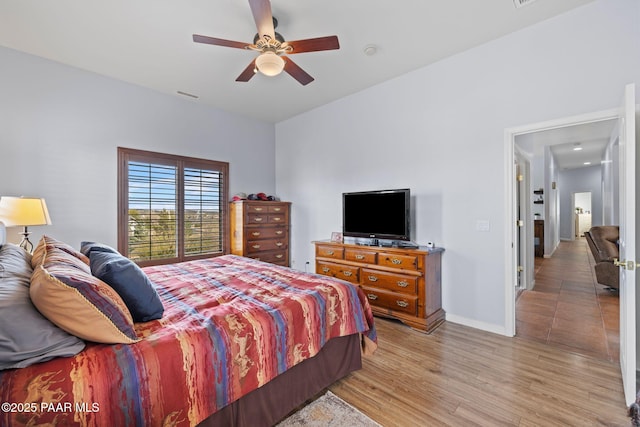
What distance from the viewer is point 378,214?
359cm

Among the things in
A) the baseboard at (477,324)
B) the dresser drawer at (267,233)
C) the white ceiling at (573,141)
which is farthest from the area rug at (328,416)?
the white ceiling at (573,141)

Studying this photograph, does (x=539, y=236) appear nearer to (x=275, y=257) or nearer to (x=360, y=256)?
(x=360, y=256)

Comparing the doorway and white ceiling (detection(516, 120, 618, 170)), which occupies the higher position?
white ceiling (detection(516, 120, 618, 170))

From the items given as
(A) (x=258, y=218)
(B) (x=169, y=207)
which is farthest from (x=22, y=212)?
(A) (x=258, y=218)

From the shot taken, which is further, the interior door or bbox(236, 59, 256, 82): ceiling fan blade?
bbox(236, 59, 256, 82): ceiling fan blade

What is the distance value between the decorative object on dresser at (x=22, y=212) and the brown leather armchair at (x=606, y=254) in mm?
6997

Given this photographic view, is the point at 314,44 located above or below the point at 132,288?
above

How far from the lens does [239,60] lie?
10.6 feet

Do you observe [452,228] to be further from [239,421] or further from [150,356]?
[150,356]

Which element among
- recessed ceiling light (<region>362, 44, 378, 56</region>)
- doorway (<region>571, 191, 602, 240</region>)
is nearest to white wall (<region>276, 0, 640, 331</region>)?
recessed ceiling light (<region>362, 44, 378, 56</region>)

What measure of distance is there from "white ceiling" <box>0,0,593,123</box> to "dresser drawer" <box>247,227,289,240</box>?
2.23 meters

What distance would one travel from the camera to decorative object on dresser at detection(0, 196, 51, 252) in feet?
8.25

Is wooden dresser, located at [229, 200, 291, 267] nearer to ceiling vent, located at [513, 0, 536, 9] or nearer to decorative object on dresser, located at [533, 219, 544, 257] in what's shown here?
ceiling vent, located at [513, 0, 536, 9]

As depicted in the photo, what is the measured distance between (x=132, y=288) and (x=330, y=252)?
268cm
